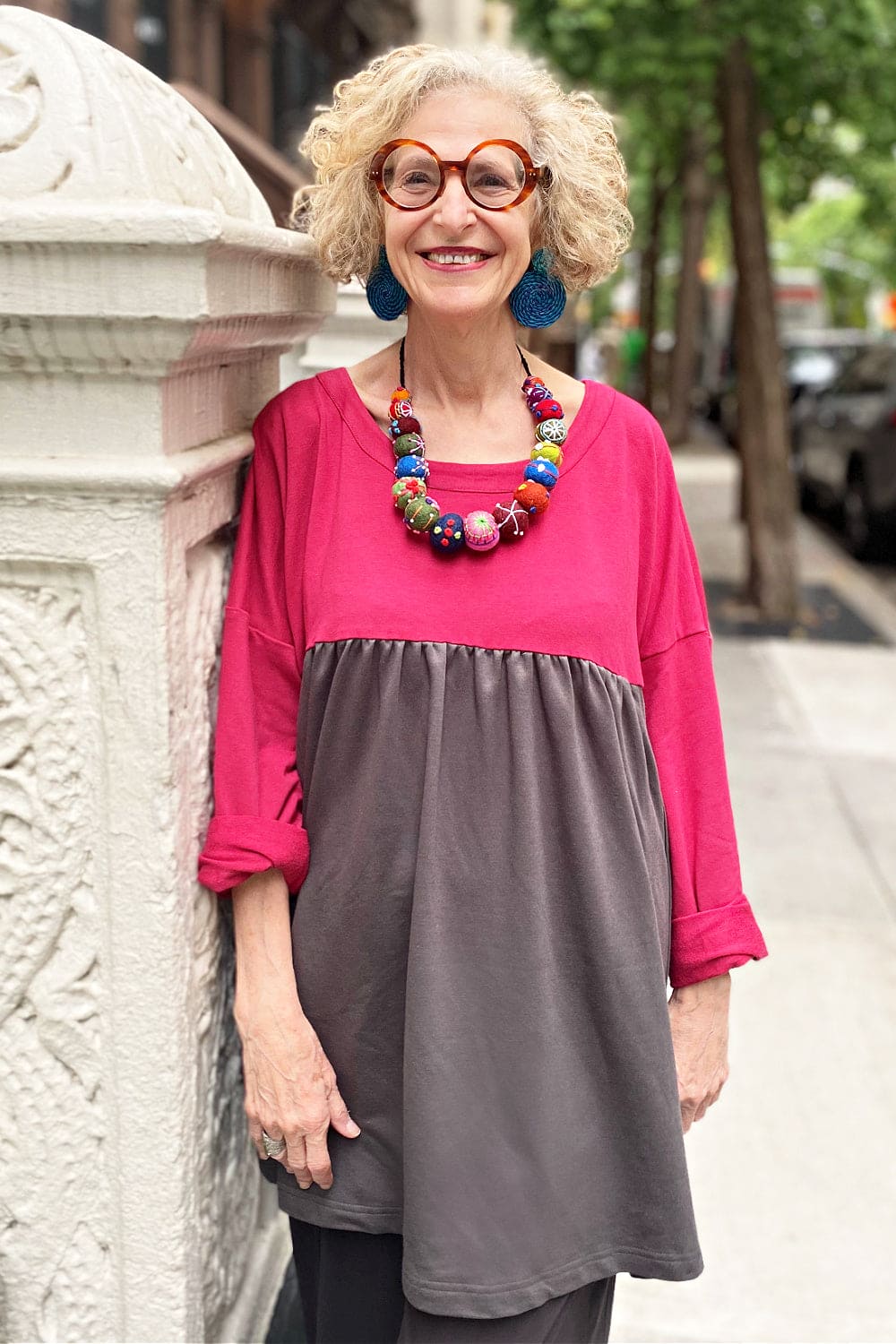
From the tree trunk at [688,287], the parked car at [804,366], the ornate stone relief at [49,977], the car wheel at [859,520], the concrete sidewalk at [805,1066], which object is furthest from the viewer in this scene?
the parked car at [804,366]

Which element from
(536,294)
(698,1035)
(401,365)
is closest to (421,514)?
(401,365)

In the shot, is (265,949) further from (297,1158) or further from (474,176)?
(474,176)

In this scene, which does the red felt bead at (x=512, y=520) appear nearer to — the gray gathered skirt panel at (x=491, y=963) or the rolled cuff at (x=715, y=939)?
the gray gathered skirt panel at (x=491, y=963)

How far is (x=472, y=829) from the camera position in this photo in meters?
1.68

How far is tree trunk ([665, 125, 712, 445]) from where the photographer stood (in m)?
19.4

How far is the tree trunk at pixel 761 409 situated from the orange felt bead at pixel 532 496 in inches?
290

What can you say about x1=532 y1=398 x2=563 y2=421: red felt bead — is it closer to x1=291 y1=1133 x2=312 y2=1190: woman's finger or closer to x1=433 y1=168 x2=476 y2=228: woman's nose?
x1=433 y1=168 x2=476 y2=228: woman's nose

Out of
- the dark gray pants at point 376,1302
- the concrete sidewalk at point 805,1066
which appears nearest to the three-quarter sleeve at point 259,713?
the dark gray pants at point 376,1302

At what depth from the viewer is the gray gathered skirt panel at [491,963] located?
1.67 meters

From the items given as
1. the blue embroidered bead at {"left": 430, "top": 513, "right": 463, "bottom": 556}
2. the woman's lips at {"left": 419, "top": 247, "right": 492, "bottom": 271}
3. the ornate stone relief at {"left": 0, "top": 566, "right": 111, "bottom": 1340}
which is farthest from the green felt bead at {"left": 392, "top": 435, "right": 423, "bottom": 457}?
the ornate stone relief at {"left": 0, "top": 566, "right": 111, "bottom": 1340}

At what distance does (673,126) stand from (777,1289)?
10.9 meters

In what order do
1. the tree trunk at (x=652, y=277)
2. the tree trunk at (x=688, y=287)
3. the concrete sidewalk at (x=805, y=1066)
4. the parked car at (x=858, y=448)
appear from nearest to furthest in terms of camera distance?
the concrete sidewalk at (x=805, y=1066) < the parked car at (x=858, y=448) < the tree trunk at (x=652, y=277) < the tree trunk at (x=688, y=287)

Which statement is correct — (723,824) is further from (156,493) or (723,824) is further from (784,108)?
(784,108)

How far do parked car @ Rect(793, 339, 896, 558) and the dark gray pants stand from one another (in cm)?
1013
